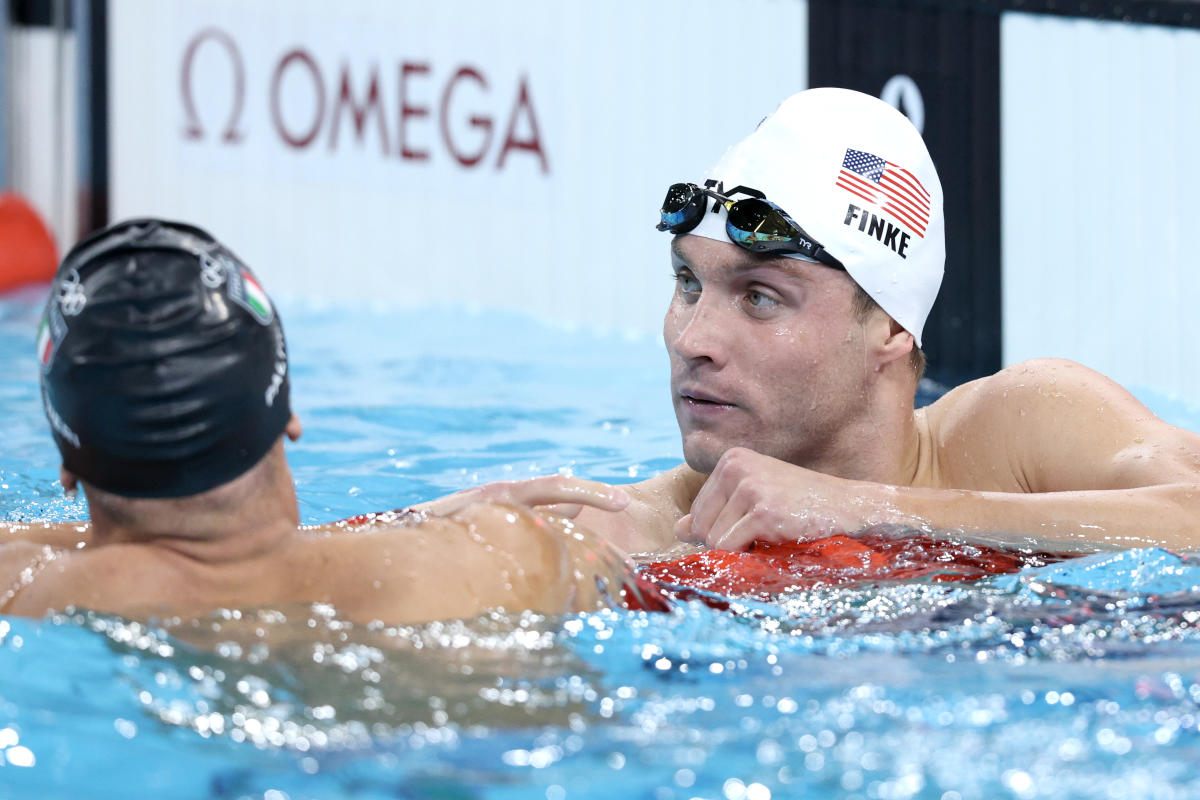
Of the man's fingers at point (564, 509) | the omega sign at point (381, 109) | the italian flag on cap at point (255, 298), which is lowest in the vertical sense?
the man's fingers at point (564, 509)

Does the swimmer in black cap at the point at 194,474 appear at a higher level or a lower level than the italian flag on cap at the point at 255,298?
lower

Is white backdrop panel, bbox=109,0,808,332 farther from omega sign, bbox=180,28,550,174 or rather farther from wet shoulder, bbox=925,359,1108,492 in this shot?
wet shoulder, bbox=925,359,1108,492

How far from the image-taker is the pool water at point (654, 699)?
1953mm

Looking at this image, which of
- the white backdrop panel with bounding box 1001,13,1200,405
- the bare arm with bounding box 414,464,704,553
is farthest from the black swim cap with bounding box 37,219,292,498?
the white backdrop panel with bounding box 1001,13,1200,405

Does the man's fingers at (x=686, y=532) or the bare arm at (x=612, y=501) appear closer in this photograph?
the bare arm at (x=612, y=501)

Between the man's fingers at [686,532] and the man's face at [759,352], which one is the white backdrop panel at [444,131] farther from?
the man's fingers at [686,532]

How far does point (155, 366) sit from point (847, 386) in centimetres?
159

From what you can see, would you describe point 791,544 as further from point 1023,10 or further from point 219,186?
point 219,186

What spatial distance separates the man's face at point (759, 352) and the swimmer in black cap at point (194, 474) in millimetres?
914

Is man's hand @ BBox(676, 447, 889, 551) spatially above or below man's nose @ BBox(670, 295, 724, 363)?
below

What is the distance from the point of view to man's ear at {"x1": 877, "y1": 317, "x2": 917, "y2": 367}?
131 inches

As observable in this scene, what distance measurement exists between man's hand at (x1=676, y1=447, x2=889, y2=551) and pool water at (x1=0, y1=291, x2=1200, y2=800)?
200mm

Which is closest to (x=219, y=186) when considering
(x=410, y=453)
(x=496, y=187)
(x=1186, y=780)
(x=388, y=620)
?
(x=496, y=187)

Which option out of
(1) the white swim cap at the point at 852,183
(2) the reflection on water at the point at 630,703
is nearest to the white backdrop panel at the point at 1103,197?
(1) the white swim cap at the point at 852,183
